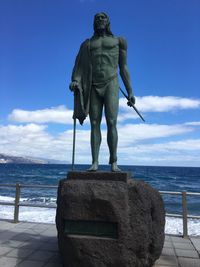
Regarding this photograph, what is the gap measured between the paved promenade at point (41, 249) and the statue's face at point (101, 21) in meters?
3.62

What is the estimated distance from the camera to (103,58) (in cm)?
549

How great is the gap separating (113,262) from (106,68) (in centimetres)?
282

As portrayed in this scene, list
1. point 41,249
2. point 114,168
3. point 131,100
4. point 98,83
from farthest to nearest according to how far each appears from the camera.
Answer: point 41,249
point 131,100
point 98,83
point 114,168

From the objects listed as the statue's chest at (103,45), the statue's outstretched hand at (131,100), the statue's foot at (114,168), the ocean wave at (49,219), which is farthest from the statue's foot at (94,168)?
the ocean wave at (49,219)

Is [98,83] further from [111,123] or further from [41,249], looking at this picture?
[41,249]

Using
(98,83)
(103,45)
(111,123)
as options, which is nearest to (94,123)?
(111,123)

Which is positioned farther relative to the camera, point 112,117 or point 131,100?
point 131,100

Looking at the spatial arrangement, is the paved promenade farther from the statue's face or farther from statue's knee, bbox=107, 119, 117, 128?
the statue's face

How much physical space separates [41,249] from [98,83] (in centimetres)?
288

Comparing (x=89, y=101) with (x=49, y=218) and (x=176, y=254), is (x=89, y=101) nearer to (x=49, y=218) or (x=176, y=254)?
(x=176, y=254)

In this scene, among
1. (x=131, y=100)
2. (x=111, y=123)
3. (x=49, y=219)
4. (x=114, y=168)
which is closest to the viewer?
(x=114, y=168)

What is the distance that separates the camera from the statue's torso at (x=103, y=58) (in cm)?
546

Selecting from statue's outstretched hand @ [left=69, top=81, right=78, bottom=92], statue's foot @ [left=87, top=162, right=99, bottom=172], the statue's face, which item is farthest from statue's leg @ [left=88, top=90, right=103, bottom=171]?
the statue's face

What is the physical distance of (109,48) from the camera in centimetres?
552
